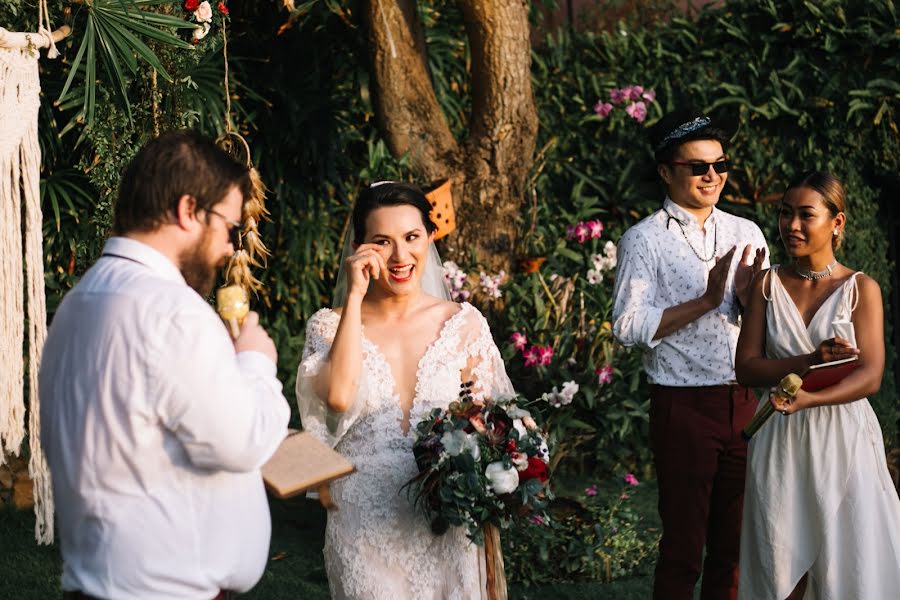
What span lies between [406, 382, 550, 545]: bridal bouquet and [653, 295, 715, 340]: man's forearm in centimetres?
93

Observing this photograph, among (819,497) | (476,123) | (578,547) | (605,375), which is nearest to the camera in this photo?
(819,497)

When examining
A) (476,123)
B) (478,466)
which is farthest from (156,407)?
(476,123)

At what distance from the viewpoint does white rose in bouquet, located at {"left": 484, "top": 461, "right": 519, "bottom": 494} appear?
10.7 feet

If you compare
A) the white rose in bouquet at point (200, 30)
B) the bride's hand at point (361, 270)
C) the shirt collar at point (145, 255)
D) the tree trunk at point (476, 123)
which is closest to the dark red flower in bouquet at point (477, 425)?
the bride's hand at point (361, 270)

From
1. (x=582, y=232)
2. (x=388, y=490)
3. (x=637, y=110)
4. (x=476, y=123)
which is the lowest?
(x=388, y=490)

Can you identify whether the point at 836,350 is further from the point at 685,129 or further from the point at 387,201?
the point at 387,201

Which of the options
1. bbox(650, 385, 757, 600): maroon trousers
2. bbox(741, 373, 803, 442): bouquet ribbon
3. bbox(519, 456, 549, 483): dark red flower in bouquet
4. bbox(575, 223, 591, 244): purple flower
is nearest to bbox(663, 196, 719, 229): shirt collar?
bbox(650, 385, 757, 600): maroon trousers

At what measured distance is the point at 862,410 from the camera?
4004 millimetres

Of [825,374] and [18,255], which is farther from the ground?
[18,255]

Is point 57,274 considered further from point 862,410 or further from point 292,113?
point 862,410

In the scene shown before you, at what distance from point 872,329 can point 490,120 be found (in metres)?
3.59

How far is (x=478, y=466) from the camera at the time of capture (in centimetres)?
328

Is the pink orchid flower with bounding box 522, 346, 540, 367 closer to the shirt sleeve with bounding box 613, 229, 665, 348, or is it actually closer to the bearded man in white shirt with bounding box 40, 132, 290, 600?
the shirt sleeve with bounding box 613, 229, 665, 348

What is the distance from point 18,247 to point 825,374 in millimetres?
2766
